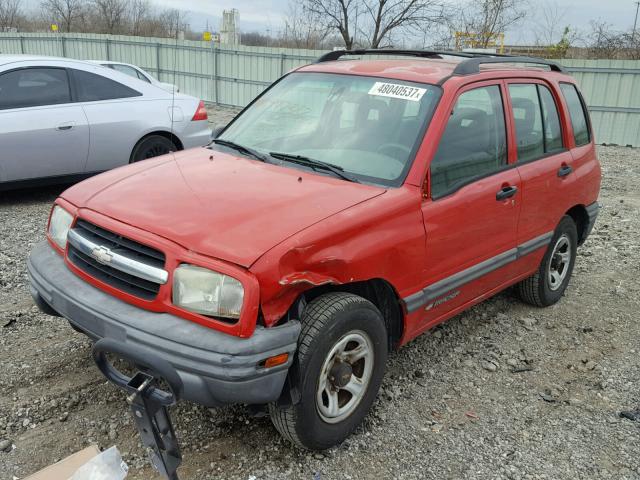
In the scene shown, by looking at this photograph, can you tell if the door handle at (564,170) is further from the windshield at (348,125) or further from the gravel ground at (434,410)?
the windshield at (348,125)

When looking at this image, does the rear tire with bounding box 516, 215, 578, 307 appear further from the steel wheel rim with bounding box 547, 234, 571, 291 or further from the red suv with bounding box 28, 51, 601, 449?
the red suv with bounding box 28, 51, 601, 449

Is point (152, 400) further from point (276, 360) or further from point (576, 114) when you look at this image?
point (576, 114)

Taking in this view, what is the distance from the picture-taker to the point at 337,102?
3.84 m

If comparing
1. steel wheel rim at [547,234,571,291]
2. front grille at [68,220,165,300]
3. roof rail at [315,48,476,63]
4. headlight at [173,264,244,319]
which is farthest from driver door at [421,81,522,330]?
front grille at [68,220,165,300]

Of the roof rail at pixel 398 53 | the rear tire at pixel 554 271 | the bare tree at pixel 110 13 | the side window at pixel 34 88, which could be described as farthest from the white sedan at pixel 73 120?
the bare tree at pixel 110 13

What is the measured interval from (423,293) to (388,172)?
2.26 ft

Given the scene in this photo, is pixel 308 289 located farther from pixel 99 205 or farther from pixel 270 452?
pixel 99 205

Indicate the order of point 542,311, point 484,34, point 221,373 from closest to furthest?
point 221,373
point 542,311
point 484,34

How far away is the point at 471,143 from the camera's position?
12.2ft

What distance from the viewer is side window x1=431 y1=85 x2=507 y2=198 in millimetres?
3473

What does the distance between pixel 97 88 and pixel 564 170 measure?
517cm

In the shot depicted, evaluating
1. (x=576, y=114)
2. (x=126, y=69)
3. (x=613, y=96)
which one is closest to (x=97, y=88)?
(x=576, y=114)

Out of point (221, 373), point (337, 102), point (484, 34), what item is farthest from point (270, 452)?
point (484, 34)

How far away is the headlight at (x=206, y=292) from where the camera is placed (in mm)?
2537
